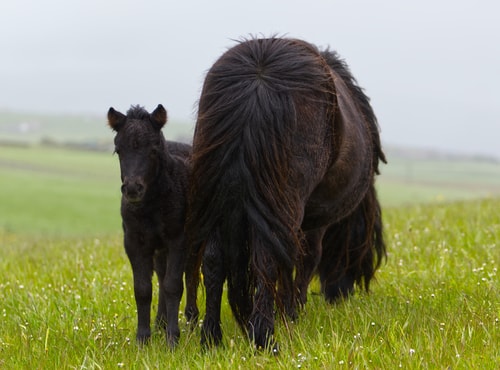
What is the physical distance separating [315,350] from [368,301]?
6.43 feet

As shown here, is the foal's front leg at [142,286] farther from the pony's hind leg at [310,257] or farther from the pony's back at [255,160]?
the pony's hind leg at [310,257]

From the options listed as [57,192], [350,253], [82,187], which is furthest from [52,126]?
[350,253]

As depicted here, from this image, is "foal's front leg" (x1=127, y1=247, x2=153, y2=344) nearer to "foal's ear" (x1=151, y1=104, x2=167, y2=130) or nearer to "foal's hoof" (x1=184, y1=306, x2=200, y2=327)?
"foal's hoof" (x1=184, y1=306, x2=200, y2=327)

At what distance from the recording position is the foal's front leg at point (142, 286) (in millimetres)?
5055

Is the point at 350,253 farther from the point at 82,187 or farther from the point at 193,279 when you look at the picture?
the point at 82,187

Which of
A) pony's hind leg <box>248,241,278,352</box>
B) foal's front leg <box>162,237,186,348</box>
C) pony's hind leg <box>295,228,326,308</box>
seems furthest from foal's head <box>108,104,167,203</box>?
pony's hind leg <box>295,228,326,308</box>

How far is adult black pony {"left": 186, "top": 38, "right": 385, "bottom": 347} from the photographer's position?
4344mm

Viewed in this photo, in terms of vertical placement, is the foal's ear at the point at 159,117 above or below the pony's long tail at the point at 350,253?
above

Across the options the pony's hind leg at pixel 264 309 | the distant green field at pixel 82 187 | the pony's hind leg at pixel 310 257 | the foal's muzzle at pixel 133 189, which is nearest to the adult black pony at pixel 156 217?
the foal's muzzle at pixel 133 189

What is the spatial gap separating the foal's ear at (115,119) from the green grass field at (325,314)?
1.41 meters

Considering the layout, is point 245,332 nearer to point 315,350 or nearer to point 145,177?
point 315,350

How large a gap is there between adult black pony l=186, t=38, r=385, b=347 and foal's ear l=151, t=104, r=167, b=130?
0.83 ft

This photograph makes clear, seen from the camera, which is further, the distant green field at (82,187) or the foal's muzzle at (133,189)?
the distant green field at (82,187)

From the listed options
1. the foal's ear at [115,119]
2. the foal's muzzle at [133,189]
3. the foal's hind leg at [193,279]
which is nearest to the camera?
the foal's muzzle at [133,189]
